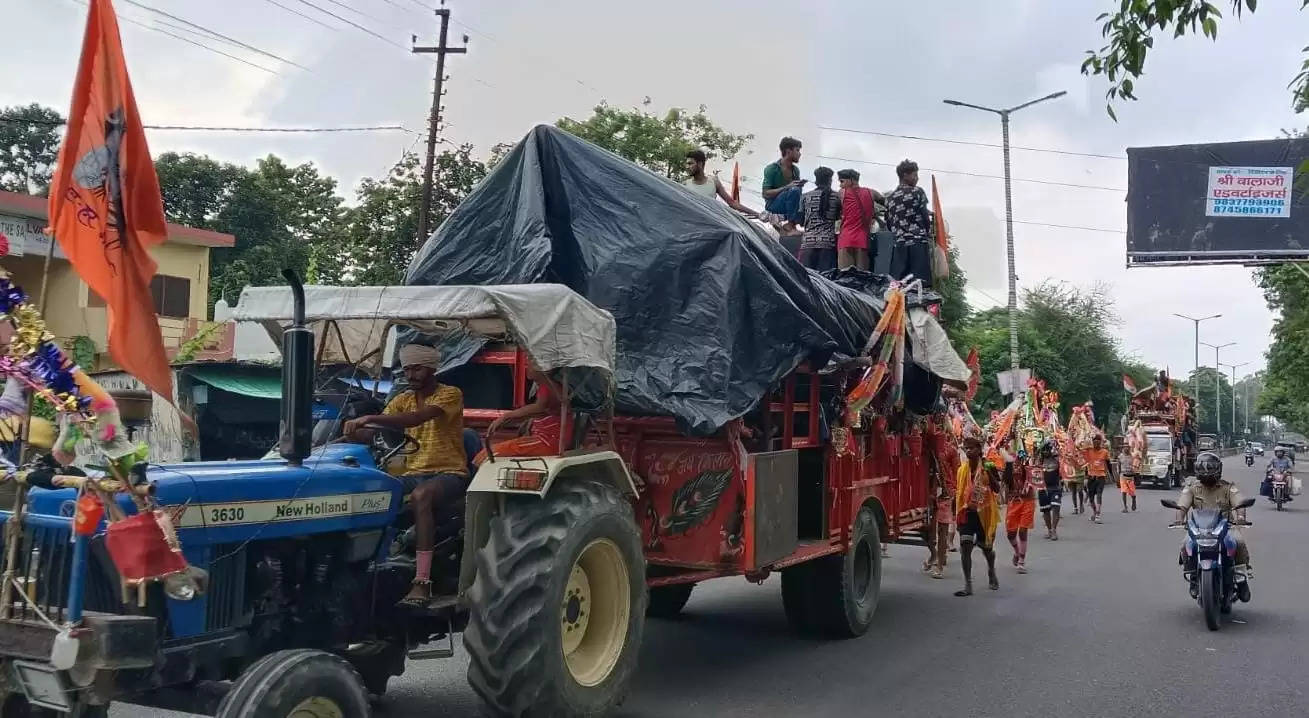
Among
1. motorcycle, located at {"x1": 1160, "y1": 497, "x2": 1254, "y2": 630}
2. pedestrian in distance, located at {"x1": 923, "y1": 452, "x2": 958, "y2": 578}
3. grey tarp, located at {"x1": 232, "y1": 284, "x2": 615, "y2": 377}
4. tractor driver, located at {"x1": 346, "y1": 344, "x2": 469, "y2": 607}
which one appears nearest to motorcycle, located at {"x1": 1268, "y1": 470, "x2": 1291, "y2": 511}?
→ pedestrian in distance, located at {"x1": 923, "y1": 452, "x2": 958, "y2": 578}

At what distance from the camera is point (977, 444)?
12.2 meters

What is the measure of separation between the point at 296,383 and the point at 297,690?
1.25 m

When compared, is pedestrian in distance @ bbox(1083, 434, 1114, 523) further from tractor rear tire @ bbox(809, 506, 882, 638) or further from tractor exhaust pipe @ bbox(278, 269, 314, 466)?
tractor exhaust pipe @ bbox(278, 269, 314, 466)

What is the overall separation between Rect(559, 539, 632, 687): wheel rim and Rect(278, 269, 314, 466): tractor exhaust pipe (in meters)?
1.65

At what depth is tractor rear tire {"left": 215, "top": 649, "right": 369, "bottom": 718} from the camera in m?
4.21

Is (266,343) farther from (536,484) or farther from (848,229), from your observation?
(848,229)

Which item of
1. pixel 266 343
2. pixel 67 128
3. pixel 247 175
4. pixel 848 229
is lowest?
pixel 266 343

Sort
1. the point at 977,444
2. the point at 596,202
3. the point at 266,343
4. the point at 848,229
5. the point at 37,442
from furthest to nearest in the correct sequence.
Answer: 1. the point at 977,444
2. the point at 848,229
3. the point at 596,202
4. the point at 266,343
5. the point at 37,442

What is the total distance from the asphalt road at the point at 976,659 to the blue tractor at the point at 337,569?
1.18 metres

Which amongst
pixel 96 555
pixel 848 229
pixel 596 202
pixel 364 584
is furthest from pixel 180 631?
pixel 848 229

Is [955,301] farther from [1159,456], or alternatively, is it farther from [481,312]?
[481,312]

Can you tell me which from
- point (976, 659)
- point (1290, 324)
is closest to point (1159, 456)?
point (1290, 324)

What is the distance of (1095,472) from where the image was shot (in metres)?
23.1

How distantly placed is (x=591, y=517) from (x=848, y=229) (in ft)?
21.0
